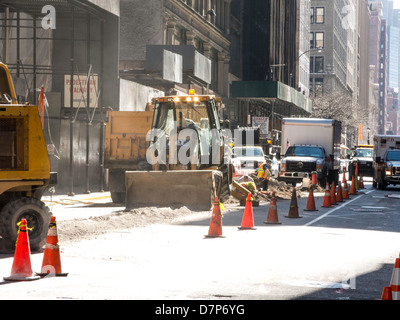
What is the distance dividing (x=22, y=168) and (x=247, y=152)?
29516 mm

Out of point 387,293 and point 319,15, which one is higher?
point 319,15

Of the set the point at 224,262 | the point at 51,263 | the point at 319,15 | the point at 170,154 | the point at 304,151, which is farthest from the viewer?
the point at 319,15

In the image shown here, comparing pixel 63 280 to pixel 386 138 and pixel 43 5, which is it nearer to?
pixel 43 5

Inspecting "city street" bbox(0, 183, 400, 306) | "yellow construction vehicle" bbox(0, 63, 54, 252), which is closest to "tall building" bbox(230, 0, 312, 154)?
"city street" bbox(0, 183, 400, 306)

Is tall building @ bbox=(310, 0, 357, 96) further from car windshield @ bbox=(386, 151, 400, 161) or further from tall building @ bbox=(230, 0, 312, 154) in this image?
car windshield @ bbox=(386, 151, 400, 161)

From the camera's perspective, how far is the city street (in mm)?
9695

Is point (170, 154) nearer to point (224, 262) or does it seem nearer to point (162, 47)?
point (224, 262)

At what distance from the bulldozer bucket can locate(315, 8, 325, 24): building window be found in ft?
399

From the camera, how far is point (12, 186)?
13.5 m

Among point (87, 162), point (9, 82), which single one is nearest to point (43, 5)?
point (87, 162)

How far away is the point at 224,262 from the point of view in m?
12.5

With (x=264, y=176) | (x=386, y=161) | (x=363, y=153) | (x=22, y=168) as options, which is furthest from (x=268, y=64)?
(x=22, y=168)

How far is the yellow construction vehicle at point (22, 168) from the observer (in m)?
13.4

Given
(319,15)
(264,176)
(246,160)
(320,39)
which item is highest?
(319,15)
